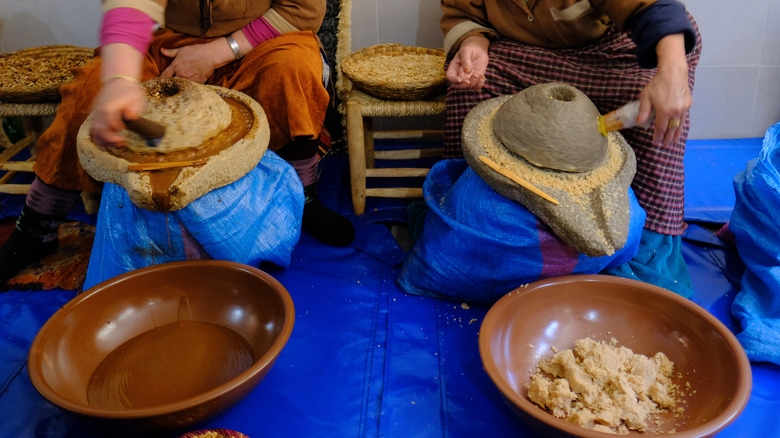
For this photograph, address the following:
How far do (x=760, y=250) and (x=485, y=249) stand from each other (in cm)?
89

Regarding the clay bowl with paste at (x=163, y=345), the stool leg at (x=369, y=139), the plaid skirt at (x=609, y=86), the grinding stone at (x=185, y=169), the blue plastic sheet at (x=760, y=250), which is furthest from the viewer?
the stool leg at (x=369, y=139)

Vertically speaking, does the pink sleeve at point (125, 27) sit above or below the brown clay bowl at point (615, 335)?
above

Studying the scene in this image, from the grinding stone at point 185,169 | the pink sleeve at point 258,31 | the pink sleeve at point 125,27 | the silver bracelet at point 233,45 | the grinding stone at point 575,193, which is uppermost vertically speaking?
the pink sleeve at point 125,27

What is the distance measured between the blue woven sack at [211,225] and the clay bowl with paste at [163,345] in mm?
101

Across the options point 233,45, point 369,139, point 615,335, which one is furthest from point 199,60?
point 615,335

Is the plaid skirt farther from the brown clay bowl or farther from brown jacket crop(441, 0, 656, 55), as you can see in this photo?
the brown clay bowl

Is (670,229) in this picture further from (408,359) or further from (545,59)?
(408,359)

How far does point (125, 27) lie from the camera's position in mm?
1312

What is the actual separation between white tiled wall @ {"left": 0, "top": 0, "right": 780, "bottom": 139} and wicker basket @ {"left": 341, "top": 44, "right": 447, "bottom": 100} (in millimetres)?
325

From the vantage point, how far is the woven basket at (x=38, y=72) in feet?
6.29

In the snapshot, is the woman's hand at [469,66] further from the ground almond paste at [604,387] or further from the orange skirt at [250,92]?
the ground almond paste at [604,387]

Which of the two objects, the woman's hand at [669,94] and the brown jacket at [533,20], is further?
the brown jacket at [533,20]

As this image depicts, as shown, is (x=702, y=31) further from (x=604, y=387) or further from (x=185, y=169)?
(x=185, y=169)

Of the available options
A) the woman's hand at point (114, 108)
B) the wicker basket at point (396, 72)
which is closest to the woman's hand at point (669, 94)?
the wicker basket at point (396, 72)
